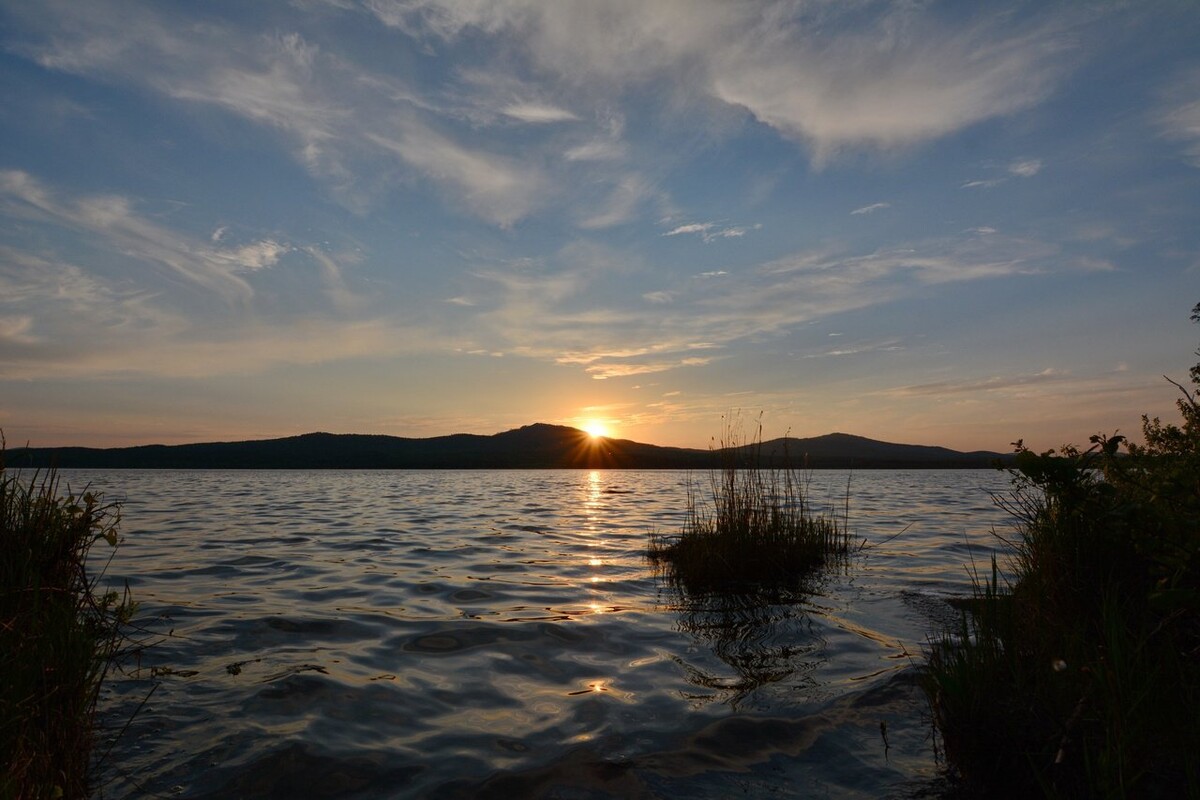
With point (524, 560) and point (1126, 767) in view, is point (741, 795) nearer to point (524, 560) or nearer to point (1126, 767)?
point (1126, 767)

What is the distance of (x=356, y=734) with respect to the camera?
4992mm

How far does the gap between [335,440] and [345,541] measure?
15010 cm

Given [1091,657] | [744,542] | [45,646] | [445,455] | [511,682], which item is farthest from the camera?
[445,455]

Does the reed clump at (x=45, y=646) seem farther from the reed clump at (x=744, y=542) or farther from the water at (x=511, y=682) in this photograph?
the reed clump at (x=744, y=542)

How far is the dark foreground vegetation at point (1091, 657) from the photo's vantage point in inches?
128

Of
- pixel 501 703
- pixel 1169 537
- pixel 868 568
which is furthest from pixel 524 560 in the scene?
pixel 1169 537

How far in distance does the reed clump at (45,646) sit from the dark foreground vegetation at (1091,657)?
4.85 m

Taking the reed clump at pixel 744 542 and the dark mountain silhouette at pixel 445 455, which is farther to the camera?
the dark mountain silhouette at pixel 445 455

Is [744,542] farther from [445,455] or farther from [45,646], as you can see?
[445,455]

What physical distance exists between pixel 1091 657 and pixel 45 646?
6.50 meters

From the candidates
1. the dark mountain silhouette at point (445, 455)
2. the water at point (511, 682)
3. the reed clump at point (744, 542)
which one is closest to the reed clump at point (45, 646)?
the water at point (511, 682)

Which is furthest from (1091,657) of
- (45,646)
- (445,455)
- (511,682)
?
(445,455)

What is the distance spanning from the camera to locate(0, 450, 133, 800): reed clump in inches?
130

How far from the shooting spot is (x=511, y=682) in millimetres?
6172
